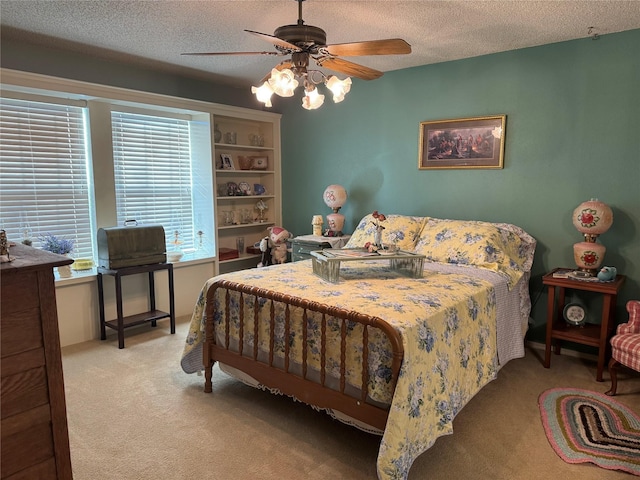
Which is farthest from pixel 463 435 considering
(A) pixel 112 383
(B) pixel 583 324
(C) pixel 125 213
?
(C) pixel 125 213

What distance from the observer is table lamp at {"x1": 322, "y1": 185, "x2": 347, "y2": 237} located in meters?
4.23

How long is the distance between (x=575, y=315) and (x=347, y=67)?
2.40m

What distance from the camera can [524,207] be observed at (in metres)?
3.42

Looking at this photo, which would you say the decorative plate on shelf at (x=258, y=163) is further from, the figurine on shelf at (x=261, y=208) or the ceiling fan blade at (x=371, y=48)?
the ceiling fan blade at (x=371, y=48)

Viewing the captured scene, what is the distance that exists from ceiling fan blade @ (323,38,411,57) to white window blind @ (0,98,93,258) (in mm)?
2515

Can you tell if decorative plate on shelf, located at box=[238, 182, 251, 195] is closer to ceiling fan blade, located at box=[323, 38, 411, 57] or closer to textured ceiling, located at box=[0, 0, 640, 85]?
textured ceiling, located at box=[0, 0, 640, 85]

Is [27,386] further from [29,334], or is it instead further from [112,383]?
[112,383]

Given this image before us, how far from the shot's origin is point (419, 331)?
6.33 feet

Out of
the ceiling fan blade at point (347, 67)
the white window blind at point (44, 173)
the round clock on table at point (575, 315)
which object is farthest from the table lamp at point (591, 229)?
the white window blind at point (44, 173)

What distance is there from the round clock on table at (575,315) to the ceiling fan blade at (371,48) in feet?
7.39

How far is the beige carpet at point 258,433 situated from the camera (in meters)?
1.98

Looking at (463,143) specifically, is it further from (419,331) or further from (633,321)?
(419,331)

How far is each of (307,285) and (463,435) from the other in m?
1.16

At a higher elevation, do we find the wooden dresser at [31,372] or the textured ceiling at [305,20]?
the textured ceiling at [305,20]
